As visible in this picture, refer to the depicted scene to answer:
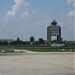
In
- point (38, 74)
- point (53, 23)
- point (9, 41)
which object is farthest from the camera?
point (9, 41)

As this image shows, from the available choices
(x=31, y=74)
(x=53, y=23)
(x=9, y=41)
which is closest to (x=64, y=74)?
(x=31, y=74)

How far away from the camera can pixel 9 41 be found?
139m

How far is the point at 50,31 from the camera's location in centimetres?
12575

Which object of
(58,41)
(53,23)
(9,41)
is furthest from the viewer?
(9,41)

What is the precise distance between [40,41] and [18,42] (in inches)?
439

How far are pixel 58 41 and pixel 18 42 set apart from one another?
22.5 metres

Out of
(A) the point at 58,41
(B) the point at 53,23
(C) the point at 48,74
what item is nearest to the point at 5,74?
(C) the point at 48,74

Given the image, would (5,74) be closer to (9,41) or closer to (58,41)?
(58,41)

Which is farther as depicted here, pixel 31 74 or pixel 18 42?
pixel 18 42

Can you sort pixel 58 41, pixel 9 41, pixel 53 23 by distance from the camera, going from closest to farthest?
pixel 58 41, pixel 53 23, pixel 9 41

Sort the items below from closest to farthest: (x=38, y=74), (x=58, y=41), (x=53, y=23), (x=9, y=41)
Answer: (x=38, y=74) < (x=58, y=41) < (x=53, y=23) < (x=9, y=41)

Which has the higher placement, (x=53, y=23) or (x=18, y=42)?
(x=53, y=23)

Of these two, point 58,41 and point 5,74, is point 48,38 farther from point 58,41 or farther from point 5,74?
point 5,74

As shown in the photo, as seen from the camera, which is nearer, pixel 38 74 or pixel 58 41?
pixel 38 74
